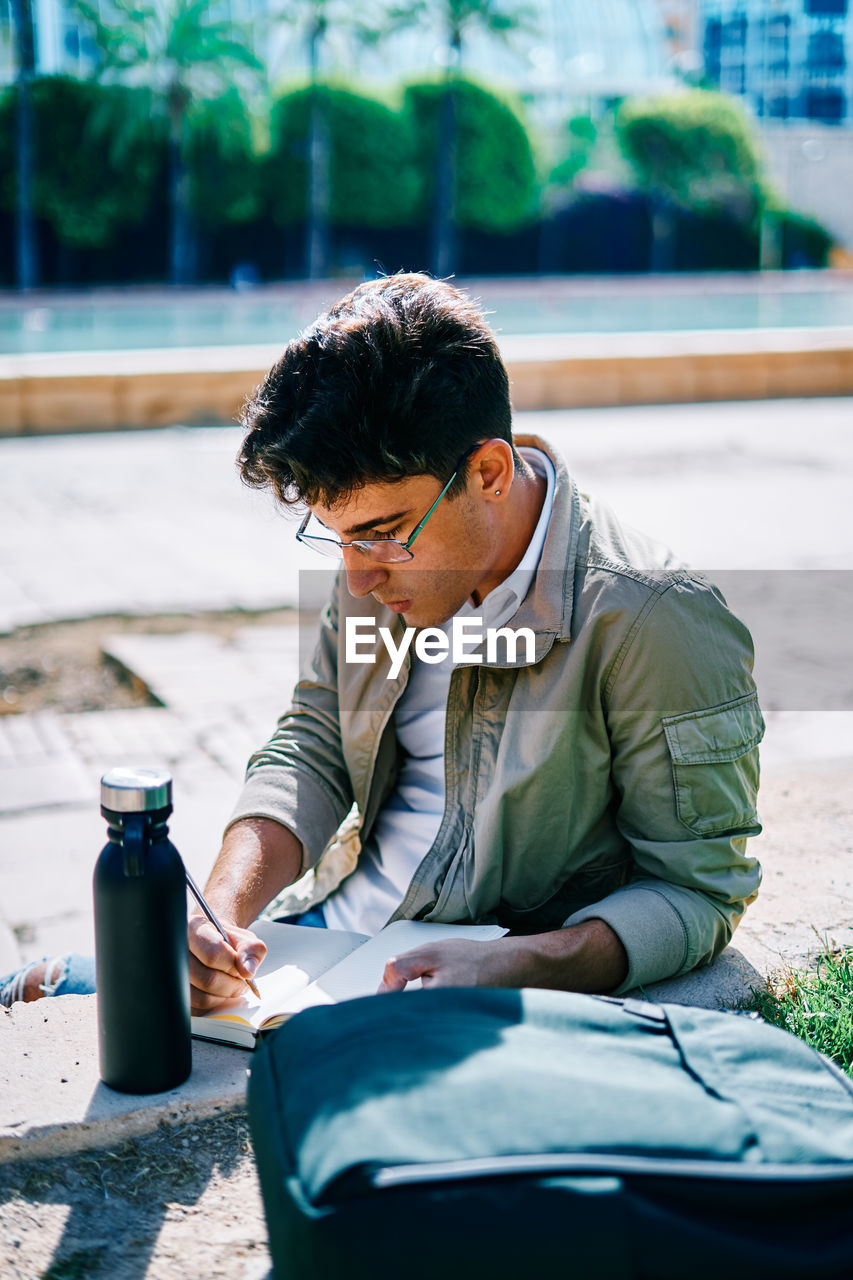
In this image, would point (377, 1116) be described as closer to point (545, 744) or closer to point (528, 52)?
point (545, 744)

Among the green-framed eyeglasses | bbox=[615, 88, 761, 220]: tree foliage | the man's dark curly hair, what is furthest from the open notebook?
bbox=[615, 88, 761, 220]: tree foliage

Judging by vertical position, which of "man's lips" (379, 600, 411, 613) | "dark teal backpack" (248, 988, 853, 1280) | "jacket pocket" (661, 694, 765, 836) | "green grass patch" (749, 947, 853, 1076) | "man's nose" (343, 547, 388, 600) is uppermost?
"man's nose" (343, 547, 388, 600)

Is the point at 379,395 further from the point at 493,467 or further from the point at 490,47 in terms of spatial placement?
the point at 490,47

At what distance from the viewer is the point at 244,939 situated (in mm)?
2225

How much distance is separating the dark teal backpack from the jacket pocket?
51 cm

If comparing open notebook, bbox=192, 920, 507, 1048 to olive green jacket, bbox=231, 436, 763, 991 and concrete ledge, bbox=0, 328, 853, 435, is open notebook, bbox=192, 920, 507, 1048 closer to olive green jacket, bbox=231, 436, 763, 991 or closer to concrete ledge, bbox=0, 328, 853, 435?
olive green jacket, bbox=231, 436, 763, 991

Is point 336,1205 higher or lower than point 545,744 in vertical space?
lower

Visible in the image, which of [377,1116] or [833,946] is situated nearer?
[377,1116]

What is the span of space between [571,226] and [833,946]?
48582 millimetres

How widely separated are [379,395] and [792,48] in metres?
118

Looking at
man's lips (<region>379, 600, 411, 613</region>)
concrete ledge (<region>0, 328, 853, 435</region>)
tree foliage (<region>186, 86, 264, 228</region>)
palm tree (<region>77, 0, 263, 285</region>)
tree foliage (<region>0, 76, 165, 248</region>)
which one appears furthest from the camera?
tree foliage (<region>186, 86, 264, 228</region>)

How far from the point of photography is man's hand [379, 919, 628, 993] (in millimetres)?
1968

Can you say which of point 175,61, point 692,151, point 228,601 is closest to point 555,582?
point 228,601

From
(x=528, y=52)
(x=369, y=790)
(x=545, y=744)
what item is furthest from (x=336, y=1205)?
(x=528, y=52)
